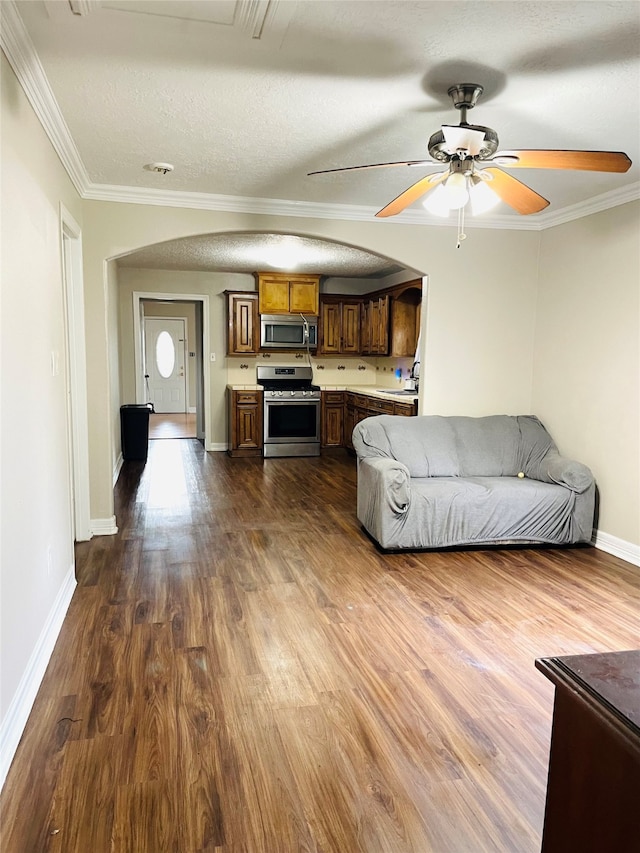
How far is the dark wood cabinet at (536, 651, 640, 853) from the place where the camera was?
2.83 feet

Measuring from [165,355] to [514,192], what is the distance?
398 inches

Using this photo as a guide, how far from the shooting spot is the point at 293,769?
1.82 metres

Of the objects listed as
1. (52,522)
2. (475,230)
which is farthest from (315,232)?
(52,522)

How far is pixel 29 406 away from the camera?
222 centimetres

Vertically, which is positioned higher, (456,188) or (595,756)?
(456,188)

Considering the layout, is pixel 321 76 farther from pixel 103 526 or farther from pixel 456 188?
pixel 103 526

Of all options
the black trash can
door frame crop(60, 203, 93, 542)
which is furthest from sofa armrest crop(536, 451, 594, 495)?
the black trash can

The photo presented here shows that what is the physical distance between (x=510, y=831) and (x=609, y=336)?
3.33 metres

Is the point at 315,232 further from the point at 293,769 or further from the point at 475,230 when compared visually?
the point at 293,769

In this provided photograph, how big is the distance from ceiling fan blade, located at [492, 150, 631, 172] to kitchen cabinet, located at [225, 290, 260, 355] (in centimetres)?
530

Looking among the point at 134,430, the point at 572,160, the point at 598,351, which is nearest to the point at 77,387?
the point at 134,430

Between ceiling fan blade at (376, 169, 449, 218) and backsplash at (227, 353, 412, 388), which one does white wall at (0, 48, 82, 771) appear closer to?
ceiling fan blade at (376, 169, 449, 218)

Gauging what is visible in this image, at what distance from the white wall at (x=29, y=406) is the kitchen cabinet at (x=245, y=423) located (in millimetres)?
4242

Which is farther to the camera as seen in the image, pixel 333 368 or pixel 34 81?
pixel 333 368
